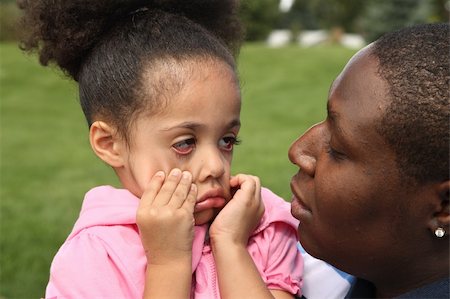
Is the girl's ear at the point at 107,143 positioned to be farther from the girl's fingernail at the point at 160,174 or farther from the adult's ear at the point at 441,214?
the adult's ear at the point at 441,214

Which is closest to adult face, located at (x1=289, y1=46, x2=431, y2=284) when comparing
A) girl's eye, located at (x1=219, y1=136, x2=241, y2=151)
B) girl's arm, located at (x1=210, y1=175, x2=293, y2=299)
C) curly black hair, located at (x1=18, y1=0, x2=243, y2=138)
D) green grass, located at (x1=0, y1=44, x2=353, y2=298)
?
girl's arm, located at (x1=210, y1=175, x2=293, y2=299)

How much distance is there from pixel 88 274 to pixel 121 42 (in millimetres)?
926

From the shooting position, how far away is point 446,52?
2.12 m

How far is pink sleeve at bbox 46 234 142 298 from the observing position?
235 centimetres

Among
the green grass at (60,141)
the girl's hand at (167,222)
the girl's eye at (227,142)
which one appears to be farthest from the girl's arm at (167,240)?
the green grass at (60,141)

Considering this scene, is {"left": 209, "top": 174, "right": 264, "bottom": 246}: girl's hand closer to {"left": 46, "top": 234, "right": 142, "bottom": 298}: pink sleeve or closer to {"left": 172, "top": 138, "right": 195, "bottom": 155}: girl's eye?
{"left": 172, "top": 138, "right": 195, "bottom": 155}: girl's eye

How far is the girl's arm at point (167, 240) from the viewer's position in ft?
7.61

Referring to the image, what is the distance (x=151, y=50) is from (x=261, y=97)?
14.0 metres

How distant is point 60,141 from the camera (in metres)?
12.3

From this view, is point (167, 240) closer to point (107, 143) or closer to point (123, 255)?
point (123, 255)

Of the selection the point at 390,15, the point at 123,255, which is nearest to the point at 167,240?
the point at 123,255

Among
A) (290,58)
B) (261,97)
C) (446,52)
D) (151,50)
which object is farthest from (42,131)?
(446,52)

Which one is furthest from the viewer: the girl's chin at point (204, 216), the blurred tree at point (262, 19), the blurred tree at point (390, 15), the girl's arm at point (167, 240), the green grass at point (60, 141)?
the blurred tree at point (262, 19)

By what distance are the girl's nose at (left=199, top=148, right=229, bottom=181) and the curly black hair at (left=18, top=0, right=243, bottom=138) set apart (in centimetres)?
26
